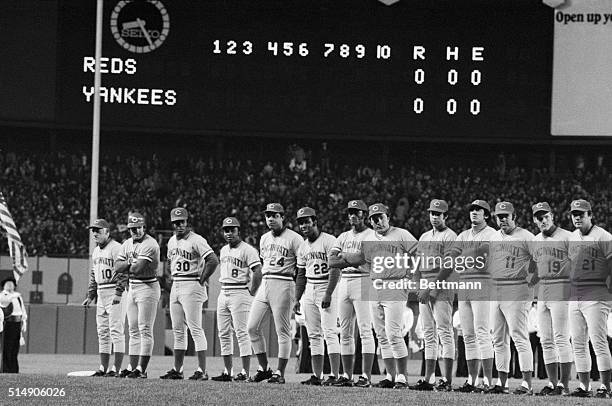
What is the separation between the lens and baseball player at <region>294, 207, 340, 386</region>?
13.6 metres

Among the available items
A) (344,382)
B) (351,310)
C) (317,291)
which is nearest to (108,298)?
(317,291)

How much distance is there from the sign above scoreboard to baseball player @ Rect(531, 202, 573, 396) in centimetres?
1450

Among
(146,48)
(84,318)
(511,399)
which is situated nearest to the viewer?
(511,399)

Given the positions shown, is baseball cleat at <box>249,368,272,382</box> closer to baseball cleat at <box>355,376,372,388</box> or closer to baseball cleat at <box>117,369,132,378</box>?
baseball cleat at <box>355,376,372,388</box>

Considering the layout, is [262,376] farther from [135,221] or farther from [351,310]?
[135,221]

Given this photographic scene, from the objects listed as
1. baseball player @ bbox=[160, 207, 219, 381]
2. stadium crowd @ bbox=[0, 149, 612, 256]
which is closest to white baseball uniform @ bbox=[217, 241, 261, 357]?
baseball player @ bbox=[160, 207, 219, 381]

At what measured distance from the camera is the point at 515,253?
1297 centimetres

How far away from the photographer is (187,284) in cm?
1457

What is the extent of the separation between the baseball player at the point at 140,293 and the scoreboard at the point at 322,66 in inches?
508

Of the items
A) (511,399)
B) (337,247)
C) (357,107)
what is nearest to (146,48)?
(357,107)

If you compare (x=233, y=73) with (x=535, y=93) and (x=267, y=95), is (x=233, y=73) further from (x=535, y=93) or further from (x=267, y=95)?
(x=535, y=93)

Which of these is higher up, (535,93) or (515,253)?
(535,93)

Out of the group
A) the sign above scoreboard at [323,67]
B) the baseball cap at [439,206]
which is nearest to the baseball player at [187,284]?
the baseball cap at [439,206]

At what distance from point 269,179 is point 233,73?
4.75 metres
